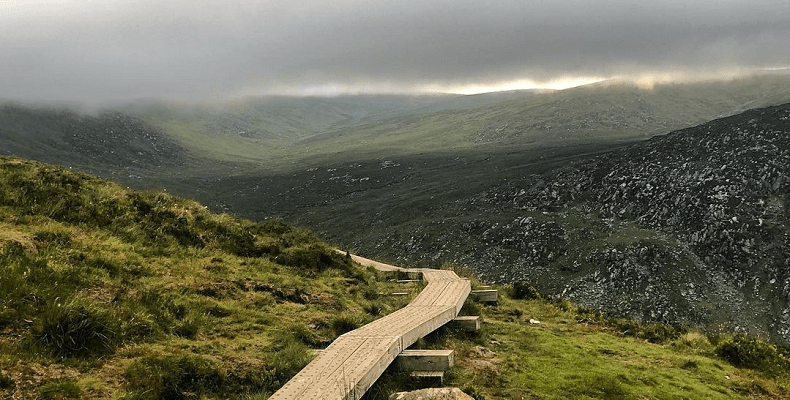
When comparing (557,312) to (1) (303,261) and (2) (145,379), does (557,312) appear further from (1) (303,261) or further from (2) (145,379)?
(2) (145,379)

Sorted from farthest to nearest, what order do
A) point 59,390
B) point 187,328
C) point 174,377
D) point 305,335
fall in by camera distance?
point 305,335
point 187,328
point 174,377
point 59,390

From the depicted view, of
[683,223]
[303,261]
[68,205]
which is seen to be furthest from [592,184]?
[68,205]

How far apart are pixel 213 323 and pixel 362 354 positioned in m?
4.07

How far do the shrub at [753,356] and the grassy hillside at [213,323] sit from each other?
0.05 metres

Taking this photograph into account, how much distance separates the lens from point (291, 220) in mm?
108562

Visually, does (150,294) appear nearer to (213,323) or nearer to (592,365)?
(213,323)

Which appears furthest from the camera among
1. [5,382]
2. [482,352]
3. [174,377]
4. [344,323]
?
[482,352]

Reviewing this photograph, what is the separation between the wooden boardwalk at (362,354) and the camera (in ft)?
27.5

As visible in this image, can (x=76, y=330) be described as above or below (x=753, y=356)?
above

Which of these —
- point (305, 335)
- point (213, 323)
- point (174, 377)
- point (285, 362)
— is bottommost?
point (305, 335)

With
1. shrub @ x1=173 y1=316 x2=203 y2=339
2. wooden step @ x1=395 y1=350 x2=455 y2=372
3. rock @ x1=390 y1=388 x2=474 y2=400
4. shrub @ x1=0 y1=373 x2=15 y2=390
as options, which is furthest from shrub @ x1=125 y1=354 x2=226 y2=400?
wooden step @ x1=395 y1=350 x2=455 y2=372

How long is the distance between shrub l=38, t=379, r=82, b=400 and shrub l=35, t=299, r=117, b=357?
969mm

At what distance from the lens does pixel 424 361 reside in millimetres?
11219

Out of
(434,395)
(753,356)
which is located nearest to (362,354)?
(434,395)
